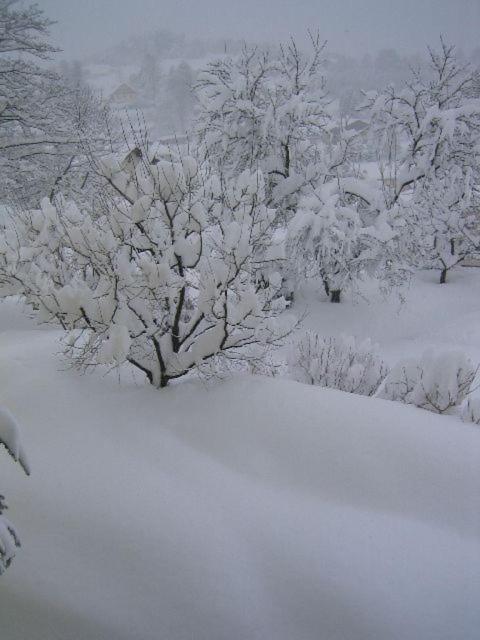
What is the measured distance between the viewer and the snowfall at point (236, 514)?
2.38m

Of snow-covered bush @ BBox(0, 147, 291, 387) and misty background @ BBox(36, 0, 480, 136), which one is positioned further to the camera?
misty background @ BBox(36, 0, 480, 136)

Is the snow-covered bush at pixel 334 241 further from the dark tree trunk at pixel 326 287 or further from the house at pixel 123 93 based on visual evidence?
the house at pixel 123 93

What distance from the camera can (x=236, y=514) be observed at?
2891 mm

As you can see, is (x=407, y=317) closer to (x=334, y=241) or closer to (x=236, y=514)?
(x=334, y=241)

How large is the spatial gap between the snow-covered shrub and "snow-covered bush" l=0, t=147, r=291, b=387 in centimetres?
183

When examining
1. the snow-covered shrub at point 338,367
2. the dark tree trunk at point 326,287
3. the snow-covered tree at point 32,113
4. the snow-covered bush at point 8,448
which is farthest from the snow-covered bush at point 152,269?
the dark tree trunk at point 326,287

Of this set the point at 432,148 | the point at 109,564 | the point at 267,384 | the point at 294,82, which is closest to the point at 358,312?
the point at 432,148

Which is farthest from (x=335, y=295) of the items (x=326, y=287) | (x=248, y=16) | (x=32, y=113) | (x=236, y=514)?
(x=236, y=514)

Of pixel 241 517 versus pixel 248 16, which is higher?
pixel 248 16

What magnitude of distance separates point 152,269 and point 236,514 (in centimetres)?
219

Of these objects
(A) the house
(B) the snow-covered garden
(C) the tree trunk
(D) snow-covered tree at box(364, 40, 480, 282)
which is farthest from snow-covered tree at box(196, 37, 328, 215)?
(B) the snow-covered garden

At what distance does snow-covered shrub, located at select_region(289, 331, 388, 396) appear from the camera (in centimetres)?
580

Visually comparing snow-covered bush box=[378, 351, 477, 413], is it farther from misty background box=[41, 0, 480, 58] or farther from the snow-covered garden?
misty background box=[41, 0, 480, 58]

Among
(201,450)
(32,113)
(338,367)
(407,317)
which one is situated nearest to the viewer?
(201,450)
